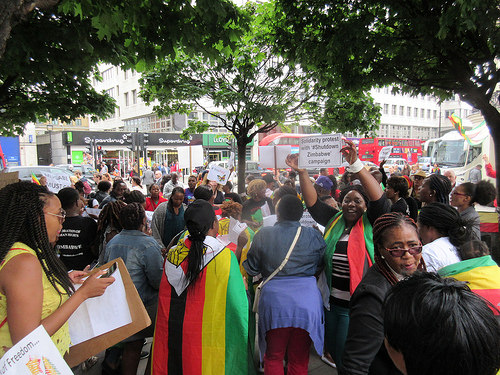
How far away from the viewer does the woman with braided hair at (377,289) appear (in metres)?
1.59

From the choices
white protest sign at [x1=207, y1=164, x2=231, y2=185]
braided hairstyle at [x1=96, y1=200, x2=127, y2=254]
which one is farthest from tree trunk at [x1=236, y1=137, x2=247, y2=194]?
braided hairstyle at [x1=96, y1=200, x2=127, y2=254]

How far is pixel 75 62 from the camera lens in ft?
16.8

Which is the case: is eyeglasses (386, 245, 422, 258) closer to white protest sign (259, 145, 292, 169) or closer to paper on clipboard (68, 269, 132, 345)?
paper on clipboard (68, 269, 132, 345)

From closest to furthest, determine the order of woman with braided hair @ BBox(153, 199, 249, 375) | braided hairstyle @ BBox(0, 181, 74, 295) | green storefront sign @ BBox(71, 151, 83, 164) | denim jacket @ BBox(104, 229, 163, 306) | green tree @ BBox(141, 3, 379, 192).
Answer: braided hairstyle @ BBox(0, 181, 74, 295)
woman with braided hair @ BBox(153, 199, 249, 375)
denim jacket @ BBox(104, 229, 163, 306)
green tree @ BBox(141, 3, 379, 192)
green storefront sign @ BBox(71, 151, 83, 164)

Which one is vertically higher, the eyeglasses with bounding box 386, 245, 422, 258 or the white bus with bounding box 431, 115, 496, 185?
the white bus with bounding box 431, 115, 496, 185

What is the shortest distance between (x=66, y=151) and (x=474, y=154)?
36856mm

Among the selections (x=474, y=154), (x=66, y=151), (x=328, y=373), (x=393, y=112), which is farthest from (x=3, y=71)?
(x=393, y=112)

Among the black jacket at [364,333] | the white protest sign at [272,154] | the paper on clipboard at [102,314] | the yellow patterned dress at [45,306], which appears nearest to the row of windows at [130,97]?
the white protest sign at [272,154]

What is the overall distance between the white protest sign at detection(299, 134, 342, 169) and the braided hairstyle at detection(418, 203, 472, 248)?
1135 millimetres

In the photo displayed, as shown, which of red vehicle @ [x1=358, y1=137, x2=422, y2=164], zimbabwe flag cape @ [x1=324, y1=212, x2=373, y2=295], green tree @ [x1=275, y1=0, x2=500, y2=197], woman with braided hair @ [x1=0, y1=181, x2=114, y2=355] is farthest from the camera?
red vehicle @ [x1=358, y1=137, x2=422, y2=164]

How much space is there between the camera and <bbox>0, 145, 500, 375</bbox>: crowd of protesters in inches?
36.6

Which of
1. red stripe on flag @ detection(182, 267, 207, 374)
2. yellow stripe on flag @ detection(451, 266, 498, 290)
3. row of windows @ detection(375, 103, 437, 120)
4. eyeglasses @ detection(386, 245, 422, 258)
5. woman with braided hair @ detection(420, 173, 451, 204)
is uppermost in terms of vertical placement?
row of windows @ detection(375, 103, 437, 120)

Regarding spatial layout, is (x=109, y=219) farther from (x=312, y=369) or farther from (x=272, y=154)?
(x=272, y=154)

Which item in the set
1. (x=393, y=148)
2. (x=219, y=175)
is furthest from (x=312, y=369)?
(x=393, y=148)
